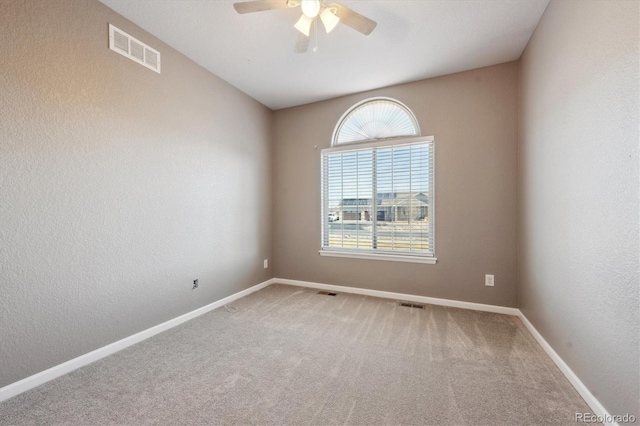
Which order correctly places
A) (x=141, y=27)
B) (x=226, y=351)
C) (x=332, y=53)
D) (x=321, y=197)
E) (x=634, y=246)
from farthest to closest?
(x=321, y=197)
(x=332, y=53)
(x=141, y=27)
(x=226, y=351)
(x=634, y=246)

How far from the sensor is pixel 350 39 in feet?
8.02

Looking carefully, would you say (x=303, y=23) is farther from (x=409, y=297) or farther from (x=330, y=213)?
(x=409, y=297)

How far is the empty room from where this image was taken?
1.46 m

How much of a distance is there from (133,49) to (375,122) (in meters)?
2.77

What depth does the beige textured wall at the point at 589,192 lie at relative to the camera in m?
1.21

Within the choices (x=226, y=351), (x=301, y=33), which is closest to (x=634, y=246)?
(x=301, y=33)

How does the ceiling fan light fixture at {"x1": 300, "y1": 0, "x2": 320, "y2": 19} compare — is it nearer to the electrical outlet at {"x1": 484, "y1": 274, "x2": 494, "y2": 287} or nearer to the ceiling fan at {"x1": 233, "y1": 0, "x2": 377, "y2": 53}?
the ceiling fan at {"x1": 233, "y1": 0, "x2": 377, "y2": 53}

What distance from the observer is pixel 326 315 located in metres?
2.84

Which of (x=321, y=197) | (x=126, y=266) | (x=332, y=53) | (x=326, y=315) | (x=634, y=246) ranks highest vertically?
(x=332, y=53)

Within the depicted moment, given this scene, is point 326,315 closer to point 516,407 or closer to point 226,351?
point 226,351

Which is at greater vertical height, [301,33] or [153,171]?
[301,33]

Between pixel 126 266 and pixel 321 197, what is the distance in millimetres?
2469

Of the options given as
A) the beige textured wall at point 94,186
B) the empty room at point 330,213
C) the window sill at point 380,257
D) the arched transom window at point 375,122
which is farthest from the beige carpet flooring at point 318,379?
the arched transom window at point 375,122

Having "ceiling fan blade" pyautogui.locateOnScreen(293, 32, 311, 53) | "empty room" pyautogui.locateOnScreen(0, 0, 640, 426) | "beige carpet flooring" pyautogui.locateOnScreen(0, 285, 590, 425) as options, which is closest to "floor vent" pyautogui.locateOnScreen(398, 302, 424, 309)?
"empty room" pyautogui.locateOnScreen(0, 0, 640, 426)
